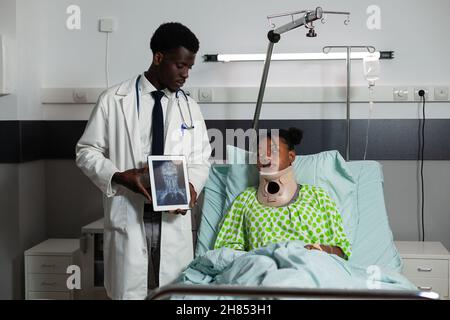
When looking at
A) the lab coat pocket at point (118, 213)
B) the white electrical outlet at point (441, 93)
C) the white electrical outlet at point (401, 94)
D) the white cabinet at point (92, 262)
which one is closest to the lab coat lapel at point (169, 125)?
the lab coat pocket at point (118, 213)

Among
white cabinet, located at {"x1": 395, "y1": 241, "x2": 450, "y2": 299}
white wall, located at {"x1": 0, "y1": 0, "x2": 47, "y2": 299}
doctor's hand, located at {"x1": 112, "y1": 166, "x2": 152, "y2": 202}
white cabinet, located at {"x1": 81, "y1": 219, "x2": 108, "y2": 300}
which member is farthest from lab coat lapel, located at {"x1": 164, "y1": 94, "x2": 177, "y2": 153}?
white cabinet, located at {"x1": 395, "y1": 241, "x2": 450, "y2": 299}

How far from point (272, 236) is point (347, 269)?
1.46ft

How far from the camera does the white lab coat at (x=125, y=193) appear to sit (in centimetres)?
236

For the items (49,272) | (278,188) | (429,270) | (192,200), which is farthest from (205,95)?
(429,270)

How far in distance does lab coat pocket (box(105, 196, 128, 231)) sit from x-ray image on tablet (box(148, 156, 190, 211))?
0.58 feet

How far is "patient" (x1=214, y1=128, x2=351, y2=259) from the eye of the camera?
2574 mm

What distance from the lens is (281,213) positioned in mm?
2625

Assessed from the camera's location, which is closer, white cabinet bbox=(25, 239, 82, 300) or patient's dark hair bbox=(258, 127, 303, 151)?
patient's dark hair bbox=(258, 127, 303, 151)

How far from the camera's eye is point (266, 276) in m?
1.98

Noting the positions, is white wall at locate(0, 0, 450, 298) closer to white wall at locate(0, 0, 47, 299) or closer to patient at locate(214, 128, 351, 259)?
white wall at locate(0, 0, 47, 299)

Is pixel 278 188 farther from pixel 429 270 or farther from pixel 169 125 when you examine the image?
pixel 429 270

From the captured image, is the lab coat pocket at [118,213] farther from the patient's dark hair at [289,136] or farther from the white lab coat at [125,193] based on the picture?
the patient's dark hair at [289,136]

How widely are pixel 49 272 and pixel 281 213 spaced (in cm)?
135

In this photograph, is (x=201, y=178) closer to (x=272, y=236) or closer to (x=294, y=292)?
(x=272, y=236)
